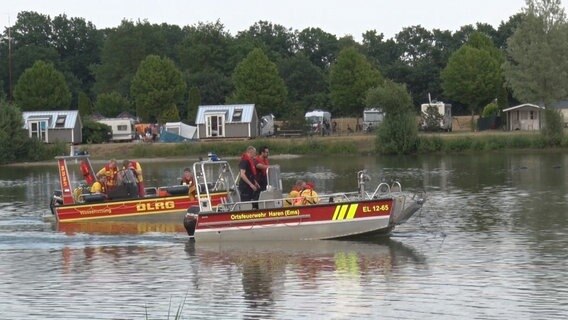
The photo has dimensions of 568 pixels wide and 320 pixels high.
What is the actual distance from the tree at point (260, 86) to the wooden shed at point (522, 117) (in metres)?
19.5

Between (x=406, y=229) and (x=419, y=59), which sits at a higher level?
(x=419, y=59)

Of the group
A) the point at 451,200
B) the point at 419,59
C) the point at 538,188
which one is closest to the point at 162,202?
the point at 451,200

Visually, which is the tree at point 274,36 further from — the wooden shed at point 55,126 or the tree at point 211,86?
the wooden shed at point 55,126

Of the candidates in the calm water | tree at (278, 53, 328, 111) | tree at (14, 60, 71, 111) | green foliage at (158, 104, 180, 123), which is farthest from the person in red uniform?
tree at (278, 53, 328, 111)

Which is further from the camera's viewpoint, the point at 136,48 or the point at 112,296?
the point at 136,48

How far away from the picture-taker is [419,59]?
139 m

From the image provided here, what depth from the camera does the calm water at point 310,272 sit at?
2108 centimetres

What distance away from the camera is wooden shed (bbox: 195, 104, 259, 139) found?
93438mm

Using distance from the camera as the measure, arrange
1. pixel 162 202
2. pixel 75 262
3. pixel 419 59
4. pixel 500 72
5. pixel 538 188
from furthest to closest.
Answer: pixel 419 59 < pixel 500 72 < pixel 538 188 < pixel 162 202 < pixel 75 262

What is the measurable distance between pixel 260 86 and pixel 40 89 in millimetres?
20890

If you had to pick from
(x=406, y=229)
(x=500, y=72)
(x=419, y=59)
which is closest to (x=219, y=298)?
(x=406, y=229)

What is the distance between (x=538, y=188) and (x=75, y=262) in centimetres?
2530

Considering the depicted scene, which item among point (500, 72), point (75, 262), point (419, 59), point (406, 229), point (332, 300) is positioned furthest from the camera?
point (419, 59)

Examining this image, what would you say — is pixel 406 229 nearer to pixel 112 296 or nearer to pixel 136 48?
pixel 112 296
